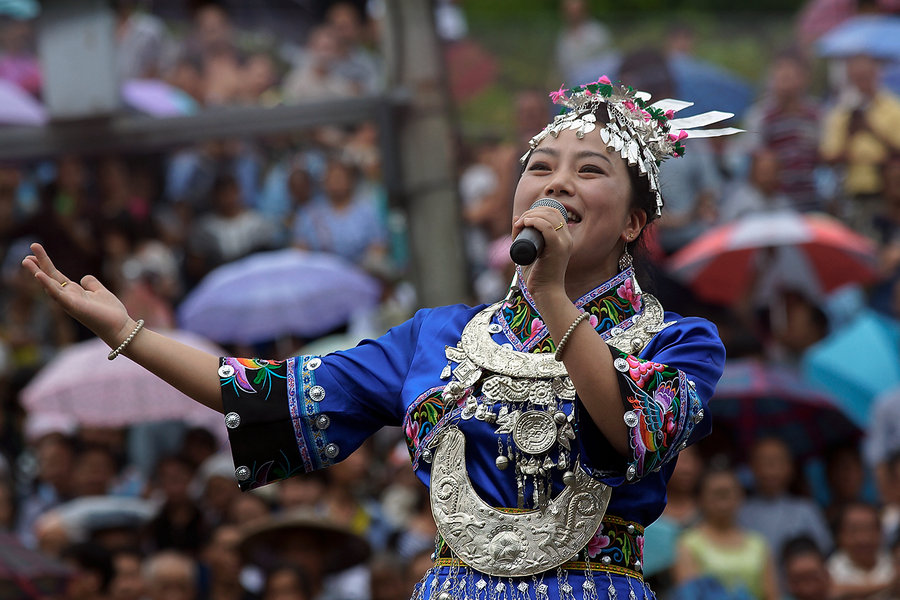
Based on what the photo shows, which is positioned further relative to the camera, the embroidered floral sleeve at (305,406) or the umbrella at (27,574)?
the umbrella at (27,574)

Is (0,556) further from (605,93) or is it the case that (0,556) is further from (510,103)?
(510,103)

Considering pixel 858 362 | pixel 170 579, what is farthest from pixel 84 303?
pixel 858 362

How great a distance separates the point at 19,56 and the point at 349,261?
2.43 m

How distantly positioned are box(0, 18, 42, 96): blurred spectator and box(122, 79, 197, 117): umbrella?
1.89 feet

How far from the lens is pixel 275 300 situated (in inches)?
332

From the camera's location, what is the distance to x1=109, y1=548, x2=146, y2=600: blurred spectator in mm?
6570

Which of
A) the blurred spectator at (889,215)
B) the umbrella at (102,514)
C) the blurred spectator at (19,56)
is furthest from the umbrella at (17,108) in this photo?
the blurred spectator at (889,215)

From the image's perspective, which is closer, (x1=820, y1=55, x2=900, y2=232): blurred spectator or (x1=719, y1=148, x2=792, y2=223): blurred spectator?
(x1=719, y1=148, x2=792, y2=223): blurred spectator

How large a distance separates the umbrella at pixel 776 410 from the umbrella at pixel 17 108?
3.88 metres

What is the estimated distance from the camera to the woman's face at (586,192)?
3.01 meters

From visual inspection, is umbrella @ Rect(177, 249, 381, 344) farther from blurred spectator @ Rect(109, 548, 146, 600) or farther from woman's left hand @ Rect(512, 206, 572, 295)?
woman's left hand @ Rect(512, 206, 572, 295)

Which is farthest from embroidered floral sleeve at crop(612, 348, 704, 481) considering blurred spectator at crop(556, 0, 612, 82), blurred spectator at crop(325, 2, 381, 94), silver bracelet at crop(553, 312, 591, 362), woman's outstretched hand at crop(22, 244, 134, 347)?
blurred spectator at crop(556, 0, 612, 82)

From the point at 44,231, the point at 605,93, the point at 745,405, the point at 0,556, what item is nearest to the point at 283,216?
the point at 44,231

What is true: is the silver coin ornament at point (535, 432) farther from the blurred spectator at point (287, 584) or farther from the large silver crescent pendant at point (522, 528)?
the blurred spectator at point (287, 584)
